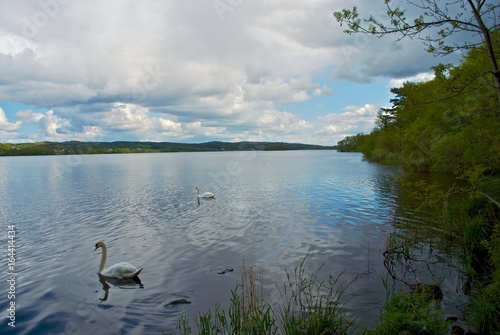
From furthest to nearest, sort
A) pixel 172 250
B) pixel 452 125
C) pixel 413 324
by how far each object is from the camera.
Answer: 1. pixel 452 125
2. pixel 172 250
3. pixel 413 324

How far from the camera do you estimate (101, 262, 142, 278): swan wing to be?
13.2 m

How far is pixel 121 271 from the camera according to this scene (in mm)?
13227

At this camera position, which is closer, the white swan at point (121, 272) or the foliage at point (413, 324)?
the foliage at point (413, 324)

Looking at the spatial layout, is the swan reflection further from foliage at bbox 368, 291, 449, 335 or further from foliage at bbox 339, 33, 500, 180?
foliage at bbox 339, 33, 500, 180

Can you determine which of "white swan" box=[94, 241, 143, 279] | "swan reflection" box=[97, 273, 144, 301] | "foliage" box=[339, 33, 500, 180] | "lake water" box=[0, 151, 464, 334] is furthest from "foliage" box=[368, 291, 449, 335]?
"white swan" box=[94, 241, 143, 279]

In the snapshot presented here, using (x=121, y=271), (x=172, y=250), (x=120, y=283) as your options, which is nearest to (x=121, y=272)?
(x=121, y=271)

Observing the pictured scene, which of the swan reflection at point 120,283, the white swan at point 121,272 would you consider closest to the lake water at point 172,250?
the swan reflection at point 120,283

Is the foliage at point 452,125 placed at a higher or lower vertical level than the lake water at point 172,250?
higher

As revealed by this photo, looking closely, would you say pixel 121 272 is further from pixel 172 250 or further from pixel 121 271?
pixel 172 250

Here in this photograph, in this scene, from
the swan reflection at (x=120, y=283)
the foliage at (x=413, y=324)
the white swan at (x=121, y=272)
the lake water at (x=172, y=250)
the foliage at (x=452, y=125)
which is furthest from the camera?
the white swan at (x=121, y=272)

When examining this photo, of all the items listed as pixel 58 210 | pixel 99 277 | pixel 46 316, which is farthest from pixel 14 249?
pixel 58 210

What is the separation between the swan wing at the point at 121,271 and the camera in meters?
13.2

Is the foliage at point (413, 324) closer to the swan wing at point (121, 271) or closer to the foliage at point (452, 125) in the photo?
the foliage at point (452, 125)

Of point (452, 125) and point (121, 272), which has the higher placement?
point (452, 125)
